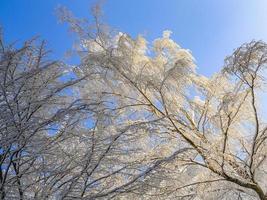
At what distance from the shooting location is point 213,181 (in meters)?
6.75

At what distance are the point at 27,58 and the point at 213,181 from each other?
127 inches

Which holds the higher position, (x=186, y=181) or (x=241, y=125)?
(x=241, y=125)

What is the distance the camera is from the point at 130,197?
4688mm

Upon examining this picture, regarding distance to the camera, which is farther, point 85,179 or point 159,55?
point 159,55

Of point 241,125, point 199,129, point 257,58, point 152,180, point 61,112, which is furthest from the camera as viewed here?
point 241,125

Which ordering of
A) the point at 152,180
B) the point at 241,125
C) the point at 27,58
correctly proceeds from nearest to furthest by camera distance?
the point at 152,180
the point at 27,58
the point at 241,125

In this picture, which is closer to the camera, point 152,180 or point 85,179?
point 152,180

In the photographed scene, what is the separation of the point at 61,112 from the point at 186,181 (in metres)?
3.81

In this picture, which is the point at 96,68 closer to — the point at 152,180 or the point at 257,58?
the point at 257,58

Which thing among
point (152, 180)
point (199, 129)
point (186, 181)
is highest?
point (199, 129)

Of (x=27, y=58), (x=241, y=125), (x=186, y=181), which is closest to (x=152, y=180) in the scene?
(x=27, y=58)

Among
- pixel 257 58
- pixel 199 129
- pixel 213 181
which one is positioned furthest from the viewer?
pixel 199 129

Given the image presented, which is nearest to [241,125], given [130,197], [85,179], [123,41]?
[123,41]

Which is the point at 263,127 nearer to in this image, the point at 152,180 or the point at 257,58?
the point at 257,58
